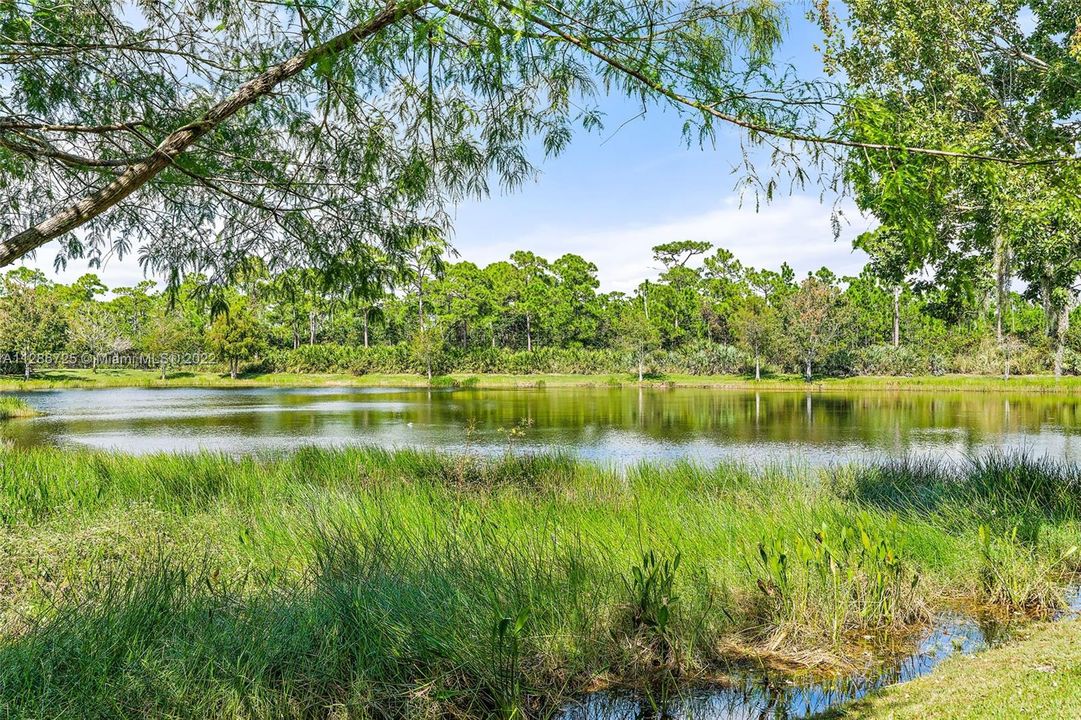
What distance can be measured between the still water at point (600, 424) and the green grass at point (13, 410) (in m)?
1.00

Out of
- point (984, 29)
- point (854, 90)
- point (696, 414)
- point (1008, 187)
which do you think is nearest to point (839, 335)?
point (696, 414)

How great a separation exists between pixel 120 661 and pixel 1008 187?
7.98 meters

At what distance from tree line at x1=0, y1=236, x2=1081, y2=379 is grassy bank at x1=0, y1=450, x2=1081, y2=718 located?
31.5m

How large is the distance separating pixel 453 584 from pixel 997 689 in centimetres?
293

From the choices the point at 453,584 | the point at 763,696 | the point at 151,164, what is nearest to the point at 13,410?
the point at 151,164

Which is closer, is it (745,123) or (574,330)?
(745,123)

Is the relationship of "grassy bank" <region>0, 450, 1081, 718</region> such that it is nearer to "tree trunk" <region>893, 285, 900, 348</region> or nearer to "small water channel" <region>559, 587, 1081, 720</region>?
"small water channel" <region>559, 587, 1081, 720</region>

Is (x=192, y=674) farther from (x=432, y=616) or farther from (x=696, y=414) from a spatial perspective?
(x=696, y=414)

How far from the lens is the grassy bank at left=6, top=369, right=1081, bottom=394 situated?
40.1 metres

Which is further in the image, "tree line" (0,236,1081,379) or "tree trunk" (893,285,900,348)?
"tree trunk" (893,285,900,348)

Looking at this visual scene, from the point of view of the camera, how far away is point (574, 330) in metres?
61.5

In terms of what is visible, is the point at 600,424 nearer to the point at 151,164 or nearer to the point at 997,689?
the point at 997,689

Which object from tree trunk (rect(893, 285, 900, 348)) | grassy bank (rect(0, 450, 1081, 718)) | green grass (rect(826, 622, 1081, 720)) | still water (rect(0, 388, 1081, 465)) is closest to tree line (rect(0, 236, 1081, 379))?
tree trunk (rect(893, 285, 900, 348))

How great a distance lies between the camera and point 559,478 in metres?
9.55
